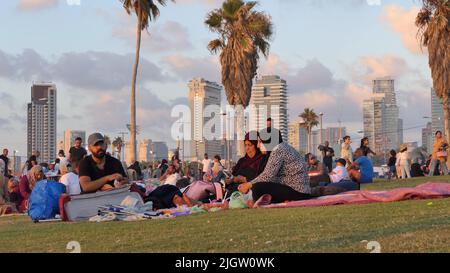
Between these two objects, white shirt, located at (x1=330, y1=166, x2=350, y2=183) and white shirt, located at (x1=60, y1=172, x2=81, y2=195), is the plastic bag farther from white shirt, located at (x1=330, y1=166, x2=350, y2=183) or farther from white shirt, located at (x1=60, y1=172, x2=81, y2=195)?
white shirt, located at (x1=330, y1=166, x2=350, y2=183)

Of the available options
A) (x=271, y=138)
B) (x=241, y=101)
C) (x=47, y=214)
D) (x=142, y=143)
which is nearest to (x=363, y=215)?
(x=271, y=138)

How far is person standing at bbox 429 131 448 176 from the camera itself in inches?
923

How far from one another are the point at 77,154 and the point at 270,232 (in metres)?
10.3

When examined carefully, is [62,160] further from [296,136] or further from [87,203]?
[296,136]

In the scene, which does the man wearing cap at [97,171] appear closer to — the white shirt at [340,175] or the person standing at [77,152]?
the person standing at [77,152]

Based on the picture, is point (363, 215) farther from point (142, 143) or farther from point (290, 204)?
point (142, 143)

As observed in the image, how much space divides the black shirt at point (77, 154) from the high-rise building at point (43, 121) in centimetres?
2952

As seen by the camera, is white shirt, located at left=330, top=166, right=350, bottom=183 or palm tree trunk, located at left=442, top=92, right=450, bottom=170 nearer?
white shirt, located at left=330, top=166, right=350, bottom=183

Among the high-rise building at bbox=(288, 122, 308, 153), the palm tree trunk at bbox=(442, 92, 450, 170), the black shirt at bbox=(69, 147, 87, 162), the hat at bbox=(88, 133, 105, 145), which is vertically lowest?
the black shirt at bbox=(69, 147, 87, 162)

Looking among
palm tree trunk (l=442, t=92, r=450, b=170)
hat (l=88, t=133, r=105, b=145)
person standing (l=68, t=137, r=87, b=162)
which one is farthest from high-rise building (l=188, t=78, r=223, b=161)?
hat (l=88, t=133, r=105, b=145)

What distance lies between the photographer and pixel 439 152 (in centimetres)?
2388

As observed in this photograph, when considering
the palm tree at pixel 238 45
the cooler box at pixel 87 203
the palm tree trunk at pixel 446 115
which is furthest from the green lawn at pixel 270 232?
the palm tree at pixel 238 45

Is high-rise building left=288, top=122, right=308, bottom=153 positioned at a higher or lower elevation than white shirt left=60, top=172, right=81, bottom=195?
higher

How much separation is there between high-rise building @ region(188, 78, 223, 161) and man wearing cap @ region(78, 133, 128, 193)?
2797 cm
